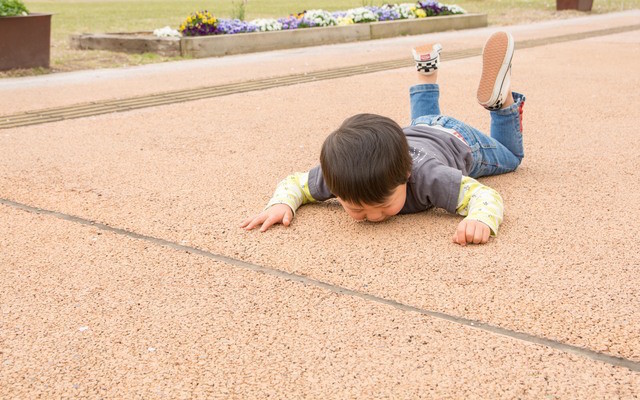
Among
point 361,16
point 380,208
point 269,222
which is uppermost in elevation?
point 361,16

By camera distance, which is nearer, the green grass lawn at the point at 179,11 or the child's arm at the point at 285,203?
the child's arm at the point at 285,203

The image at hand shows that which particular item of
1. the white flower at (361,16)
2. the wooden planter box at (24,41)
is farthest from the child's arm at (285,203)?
the white flower at (361,16)

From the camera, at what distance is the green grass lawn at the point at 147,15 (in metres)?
10.1

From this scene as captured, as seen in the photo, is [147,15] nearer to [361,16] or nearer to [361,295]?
[361,16]

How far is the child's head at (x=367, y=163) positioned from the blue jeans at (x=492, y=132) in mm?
755

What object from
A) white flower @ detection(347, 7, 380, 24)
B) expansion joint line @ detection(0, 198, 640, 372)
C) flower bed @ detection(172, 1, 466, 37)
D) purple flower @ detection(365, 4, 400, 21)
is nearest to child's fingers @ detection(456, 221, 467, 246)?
expansion joint line @ detection(0, 198, 640, 372)

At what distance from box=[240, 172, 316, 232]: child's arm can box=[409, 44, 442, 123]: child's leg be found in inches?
38.4

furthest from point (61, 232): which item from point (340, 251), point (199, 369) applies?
point (199, 369)

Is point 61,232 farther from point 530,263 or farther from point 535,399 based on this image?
point 535,399

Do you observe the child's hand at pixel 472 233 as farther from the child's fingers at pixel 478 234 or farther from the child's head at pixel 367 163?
the child's head at pixel 367 163

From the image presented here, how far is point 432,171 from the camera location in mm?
3223

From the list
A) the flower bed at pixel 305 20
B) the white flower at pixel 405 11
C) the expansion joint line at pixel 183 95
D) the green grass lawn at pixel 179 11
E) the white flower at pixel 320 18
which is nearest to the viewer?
the expansion joint line at pixel 183 95

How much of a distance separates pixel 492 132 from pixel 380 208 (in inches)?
45.7

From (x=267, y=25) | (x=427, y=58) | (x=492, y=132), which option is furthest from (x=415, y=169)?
(x=267, y=25)
